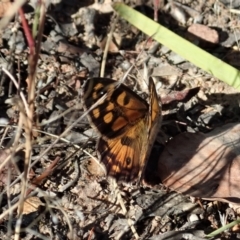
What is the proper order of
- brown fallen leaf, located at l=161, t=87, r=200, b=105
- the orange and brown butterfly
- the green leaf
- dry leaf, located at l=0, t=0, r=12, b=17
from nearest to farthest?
the orange and brown butterfly < the green leaf < brown fallen leaf, located at l=161, t=87, r=200, b=105 < dry leaf, located at l=0, t=0, r=12, b=17

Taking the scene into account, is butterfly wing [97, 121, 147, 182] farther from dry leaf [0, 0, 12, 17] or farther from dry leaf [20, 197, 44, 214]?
dry leaf [0, 0, 12, 17]

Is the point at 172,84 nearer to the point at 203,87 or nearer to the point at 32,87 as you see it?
the point at 203,87

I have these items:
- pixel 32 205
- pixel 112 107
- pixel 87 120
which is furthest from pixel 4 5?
pixel 32 205

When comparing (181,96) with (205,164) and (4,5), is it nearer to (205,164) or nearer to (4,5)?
(205,164)

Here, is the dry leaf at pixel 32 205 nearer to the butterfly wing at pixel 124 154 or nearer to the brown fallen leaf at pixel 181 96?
the butterfly wing at pixel 124 154

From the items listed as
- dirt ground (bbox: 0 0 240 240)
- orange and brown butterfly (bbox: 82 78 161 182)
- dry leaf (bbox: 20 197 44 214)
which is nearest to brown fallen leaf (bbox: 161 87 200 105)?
dirt ground (bbox: 0 0 240 240)

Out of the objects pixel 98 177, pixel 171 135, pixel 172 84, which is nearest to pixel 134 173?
pixel 98 177
